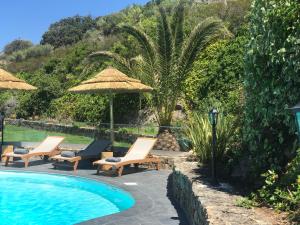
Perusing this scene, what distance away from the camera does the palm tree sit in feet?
51.9

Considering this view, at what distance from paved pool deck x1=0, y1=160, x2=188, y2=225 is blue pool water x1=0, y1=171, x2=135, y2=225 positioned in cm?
28

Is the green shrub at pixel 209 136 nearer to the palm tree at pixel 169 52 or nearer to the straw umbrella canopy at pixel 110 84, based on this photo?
the straw umbrella canopy at pixel 110 84

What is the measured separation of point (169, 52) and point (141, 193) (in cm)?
725

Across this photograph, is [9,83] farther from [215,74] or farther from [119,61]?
[215,74]

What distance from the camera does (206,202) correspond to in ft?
20.4

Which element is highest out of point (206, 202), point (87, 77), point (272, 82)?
point (87, 77)

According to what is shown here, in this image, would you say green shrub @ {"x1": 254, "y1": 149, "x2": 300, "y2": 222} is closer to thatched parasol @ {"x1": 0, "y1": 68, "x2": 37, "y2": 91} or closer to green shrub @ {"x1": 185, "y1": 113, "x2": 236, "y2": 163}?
green shrub @ {"x1": 185, "y1": 113, "x2": 236, "y2": 163}

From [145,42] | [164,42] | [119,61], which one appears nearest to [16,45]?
[119,61]

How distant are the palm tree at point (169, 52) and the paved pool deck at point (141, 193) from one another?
3.88m

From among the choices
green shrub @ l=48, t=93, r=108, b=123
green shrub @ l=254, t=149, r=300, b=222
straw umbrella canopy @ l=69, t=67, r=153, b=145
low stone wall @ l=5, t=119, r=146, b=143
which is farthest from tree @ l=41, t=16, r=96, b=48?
green shrub @ l=254, t=149, r=300, b=222

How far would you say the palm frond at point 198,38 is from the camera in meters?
15.7

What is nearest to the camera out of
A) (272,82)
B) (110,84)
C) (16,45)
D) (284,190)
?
(284,190)

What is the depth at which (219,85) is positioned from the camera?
1916 centimetres

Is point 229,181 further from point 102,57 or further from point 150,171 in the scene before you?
point 102,57
